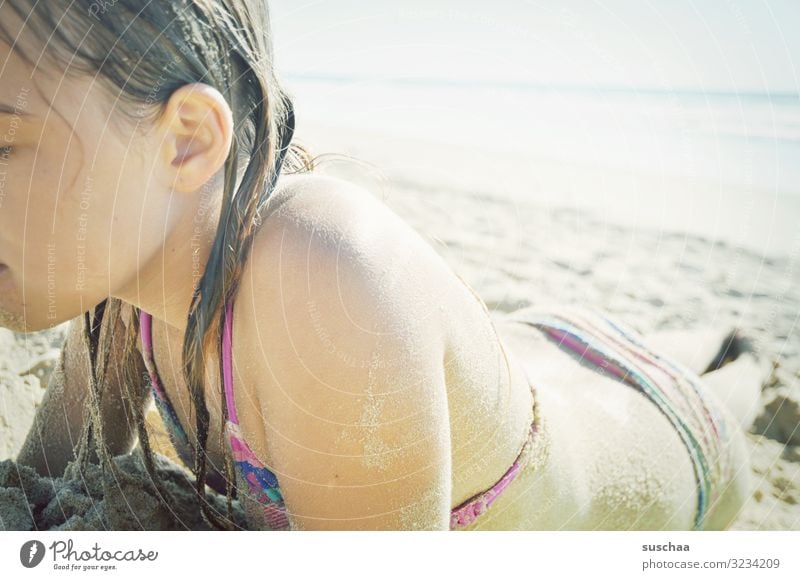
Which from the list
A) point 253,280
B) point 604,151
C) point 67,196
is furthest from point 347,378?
point 604,151

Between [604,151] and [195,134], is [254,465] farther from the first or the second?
[604,151]

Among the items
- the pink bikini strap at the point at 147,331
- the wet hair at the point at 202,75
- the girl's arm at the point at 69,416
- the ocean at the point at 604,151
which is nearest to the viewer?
the wet hair at the point at 202,75

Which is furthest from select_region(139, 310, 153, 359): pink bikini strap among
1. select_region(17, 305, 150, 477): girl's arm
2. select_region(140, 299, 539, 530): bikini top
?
select_region(17, 305, 150, 477): girl's arm

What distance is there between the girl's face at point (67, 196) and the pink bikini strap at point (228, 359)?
0.07 meters

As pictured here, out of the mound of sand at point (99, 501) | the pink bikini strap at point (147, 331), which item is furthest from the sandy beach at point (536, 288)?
the pink bikini strap at point (147, 331)

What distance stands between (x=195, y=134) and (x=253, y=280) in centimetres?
10

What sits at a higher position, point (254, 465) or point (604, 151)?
point (604, 151)

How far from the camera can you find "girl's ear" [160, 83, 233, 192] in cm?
50

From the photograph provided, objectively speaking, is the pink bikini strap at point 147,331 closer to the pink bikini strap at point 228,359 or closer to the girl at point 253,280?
the girl at point 253,280

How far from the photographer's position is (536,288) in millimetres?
1047

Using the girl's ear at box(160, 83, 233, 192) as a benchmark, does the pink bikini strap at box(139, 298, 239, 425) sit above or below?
below

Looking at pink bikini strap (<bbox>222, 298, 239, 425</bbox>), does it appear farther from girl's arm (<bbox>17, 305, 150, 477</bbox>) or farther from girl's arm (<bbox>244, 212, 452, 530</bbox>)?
girl's arm (<bbox>17, 305, 150, 477</bbox>)

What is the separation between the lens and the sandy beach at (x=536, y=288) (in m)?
0.71
